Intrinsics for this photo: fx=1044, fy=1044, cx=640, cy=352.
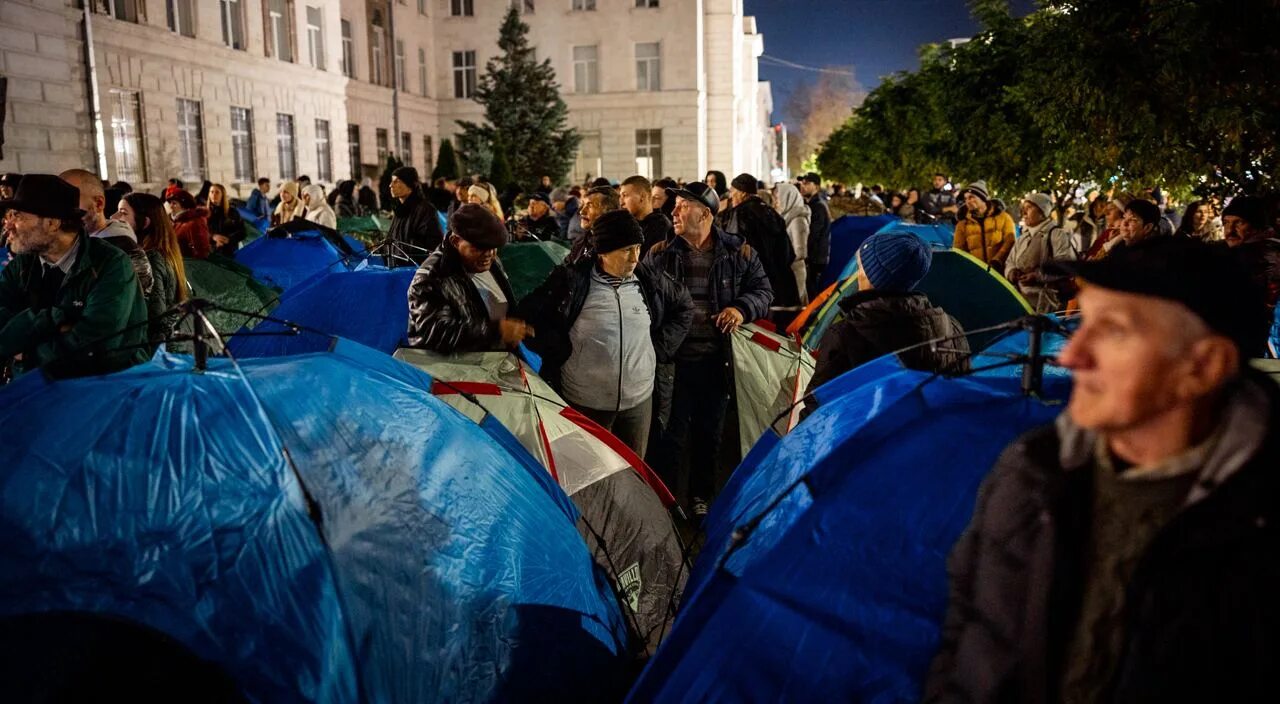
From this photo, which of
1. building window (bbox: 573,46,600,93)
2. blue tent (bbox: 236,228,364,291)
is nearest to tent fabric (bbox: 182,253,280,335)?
blue tent (bbox: 236,228,364,291)

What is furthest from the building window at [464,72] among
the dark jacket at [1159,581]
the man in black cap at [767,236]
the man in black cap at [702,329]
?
the dark jacket at [1159,581]

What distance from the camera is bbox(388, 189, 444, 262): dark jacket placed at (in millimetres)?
9031

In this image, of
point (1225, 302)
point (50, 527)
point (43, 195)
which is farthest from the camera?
point (43, 195)

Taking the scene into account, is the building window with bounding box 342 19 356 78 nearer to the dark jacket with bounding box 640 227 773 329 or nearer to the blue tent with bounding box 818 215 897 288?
the blue tent with bounding box 818 215 897 288

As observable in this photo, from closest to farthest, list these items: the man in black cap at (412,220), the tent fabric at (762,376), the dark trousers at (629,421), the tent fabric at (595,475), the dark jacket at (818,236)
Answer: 1. the tent fabric at (595,475)
2. the dark trousers at (629,421)
3. the tent fabric at (762,376)
4. the man in black cap at (412,220)
5. the dark jacket at (818,236)

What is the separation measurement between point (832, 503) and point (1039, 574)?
1149 millimetres

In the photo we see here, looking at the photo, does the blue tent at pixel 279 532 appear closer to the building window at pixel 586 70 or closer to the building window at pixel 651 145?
the building window at pixel 651 145

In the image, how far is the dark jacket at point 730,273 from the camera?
6316 mm

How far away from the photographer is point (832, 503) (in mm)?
2975

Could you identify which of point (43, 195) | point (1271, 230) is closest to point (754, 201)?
point (1271, 230)

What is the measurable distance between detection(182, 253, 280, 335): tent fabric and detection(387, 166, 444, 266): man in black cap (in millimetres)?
1171

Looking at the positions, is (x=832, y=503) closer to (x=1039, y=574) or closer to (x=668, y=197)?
(x=1039, y=574)

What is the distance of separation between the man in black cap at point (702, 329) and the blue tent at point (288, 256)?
5045 mm

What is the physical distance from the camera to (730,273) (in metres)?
6.38
